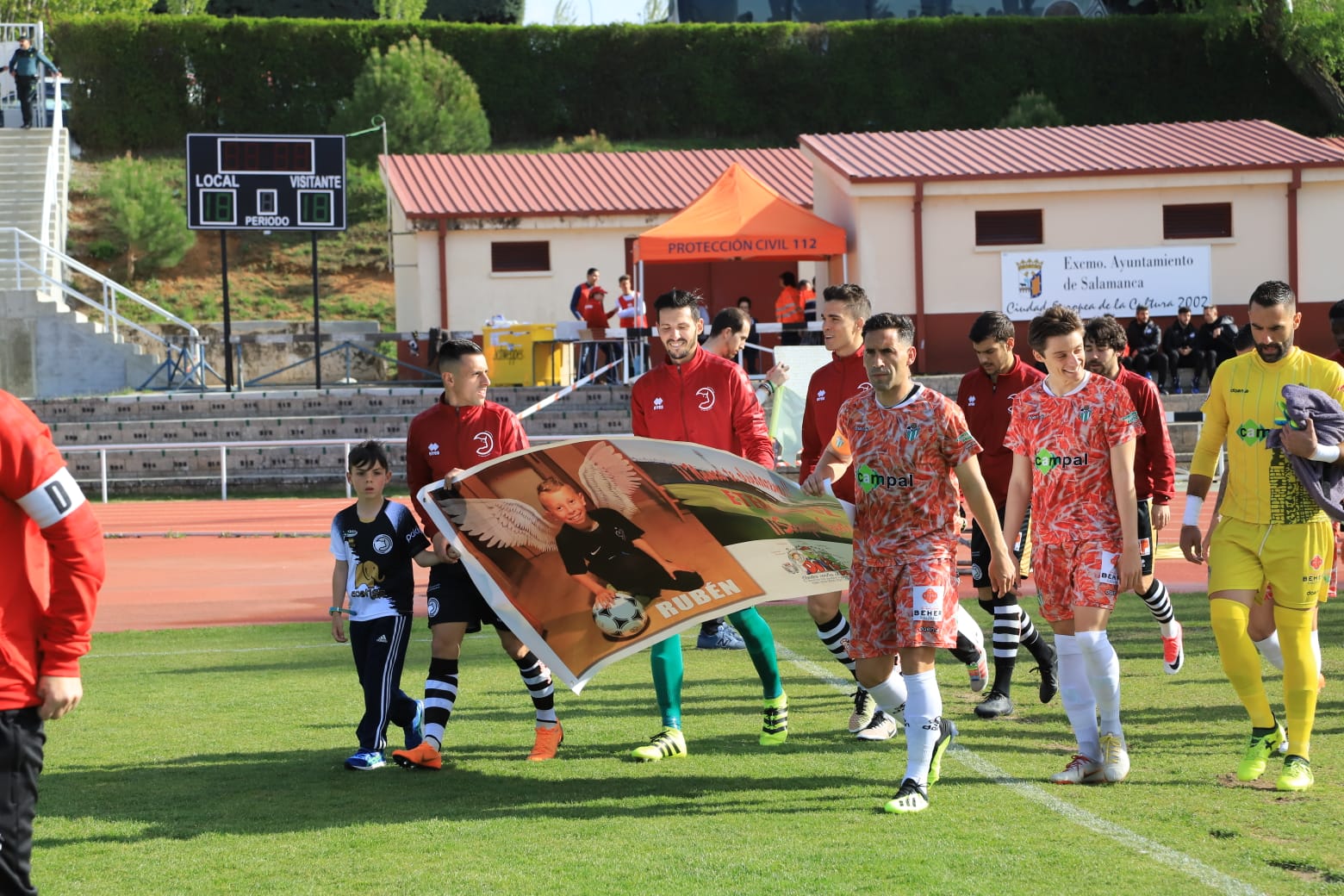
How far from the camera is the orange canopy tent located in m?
26.5

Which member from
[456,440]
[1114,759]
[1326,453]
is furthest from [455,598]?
[1326,453]

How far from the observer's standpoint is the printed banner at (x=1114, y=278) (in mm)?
28484

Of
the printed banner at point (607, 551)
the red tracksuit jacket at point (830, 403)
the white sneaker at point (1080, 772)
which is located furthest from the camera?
the red tracksuit jacket at point (830, 403)

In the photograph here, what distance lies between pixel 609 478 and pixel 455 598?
966 millimetres

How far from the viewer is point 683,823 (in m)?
5.95

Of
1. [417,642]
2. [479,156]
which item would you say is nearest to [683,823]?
[417,642]

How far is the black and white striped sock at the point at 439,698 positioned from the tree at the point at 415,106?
38702mm

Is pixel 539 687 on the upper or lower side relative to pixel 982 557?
lower

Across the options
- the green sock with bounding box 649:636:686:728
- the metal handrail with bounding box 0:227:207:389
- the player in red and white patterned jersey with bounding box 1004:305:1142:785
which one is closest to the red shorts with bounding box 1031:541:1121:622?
the player in red and white patterned jersey with bounding box 1004:305:1142:785

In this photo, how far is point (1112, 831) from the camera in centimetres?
562

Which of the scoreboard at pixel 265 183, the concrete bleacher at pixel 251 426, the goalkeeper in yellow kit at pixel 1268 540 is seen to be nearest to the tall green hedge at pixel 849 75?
the scoreboard at pixel 265 183

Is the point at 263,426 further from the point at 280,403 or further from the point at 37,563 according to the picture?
the point at 37,563

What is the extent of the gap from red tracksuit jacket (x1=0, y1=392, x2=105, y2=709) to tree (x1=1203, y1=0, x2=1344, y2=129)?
48.9 metres

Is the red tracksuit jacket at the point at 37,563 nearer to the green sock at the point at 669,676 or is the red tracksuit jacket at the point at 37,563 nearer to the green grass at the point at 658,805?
the green grass at the point at 658,805
